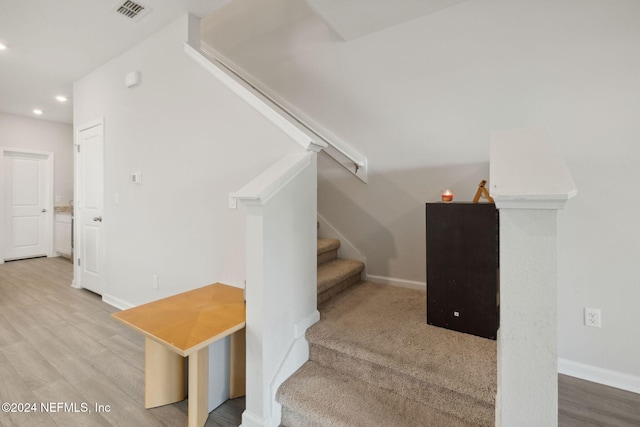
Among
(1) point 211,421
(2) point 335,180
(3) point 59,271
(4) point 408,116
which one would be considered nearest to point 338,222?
(2) point 335,180

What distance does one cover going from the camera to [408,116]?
7.79 ft

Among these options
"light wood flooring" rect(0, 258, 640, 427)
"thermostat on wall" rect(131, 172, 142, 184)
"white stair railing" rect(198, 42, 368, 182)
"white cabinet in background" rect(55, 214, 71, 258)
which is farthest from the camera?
"white cabinet in background" rect(55, 214, 71, 258)

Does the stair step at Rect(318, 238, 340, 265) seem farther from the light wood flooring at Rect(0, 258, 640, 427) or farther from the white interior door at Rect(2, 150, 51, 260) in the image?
the white interior door at Rect(2, 150, 51, 260)

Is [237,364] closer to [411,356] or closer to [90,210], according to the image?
[411,356]

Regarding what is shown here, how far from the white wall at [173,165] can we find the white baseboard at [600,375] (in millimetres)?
2299

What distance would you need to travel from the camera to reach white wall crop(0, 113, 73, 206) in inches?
198

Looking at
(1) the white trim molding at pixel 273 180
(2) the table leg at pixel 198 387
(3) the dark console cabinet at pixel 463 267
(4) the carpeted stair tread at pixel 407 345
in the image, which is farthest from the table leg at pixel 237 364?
(3) the dark console cabinet at pixel 463 267

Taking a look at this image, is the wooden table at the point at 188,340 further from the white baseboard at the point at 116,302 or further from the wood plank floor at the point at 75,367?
the white baseboard at the point at 116,302

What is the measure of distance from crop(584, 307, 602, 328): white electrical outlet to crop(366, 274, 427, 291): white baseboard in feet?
3.36

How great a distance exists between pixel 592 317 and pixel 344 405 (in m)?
1.70

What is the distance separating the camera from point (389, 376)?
1454 millimetres

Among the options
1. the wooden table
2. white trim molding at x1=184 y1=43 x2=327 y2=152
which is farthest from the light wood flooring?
white trim molding at x1=184 y1=43 x2=327 y2=152

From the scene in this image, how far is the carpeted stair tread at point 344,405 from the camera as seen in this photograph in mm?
1286

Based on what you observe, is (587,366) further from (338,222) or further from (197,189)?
(197,189)
